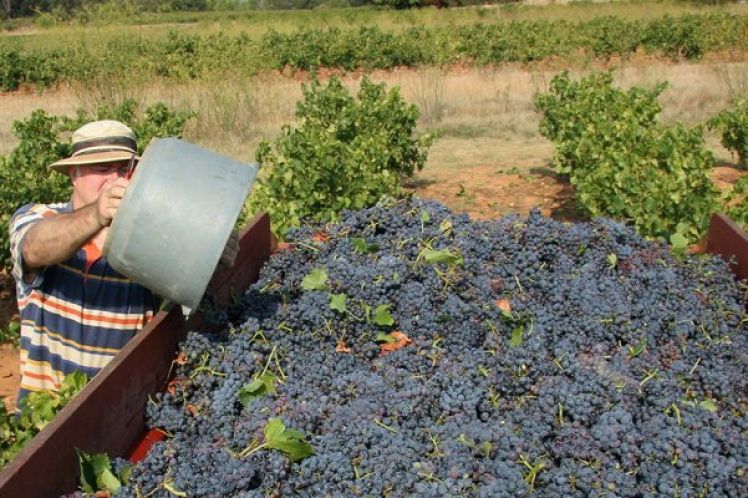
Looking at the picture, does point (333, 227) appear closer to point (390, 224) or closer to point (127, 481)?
point (390, 224)

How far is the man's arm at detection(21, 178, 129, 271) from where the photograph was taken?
7.20 ft

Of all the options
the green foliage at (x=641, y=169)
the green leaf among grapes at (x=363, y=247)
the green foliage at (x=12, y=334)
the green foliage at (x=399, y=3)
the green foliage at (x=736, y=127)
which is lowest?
the green foliage at (x=12, y=334)

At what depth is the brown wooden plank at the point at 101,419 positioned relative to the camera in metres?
1.56

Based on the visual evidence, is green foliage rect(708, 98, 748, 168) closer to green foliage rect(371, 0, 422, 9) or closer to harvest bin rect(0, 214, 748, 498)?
harvest bin rect(0, 214, 748, 498)

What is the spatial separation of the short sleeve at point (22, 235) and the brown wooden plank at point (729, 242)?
2736mm

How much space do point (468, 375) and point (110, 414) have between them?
1.01 meters

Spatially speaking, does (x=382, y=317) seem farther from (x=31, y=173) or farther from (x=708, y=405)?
(x=31, y=173)

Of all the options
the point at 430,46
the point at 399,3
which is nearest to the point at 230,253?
the point at 430,46

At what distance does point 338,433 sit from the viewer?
1929mm

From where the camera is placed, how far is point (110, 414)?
74.7 inches

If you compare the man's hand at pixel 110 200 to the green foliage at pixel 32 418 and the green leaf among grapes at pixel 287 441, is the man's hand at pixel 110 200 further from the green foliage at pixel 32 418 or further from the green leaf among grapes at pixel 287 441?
the green leaf among grapes at pixel 287 441

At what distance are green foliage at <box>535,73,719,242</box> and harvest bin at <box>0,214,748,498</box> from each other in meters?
2.98

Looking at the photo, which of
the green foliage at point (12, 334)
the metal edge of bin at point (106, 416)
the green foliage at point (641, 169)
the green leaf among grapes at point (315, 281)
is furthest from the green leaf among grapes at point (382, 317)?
the green foliage at point (12, 334)

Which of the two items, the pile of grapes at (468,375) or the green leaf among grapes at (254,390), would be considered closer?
the pile of grapes at (468,375)
